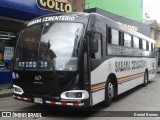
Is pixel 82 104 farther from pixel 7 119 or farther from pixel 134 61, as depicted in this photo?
pixel 134 61

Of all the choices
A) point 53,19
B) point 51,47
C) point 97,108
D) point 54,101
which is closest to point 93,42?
point 51,47

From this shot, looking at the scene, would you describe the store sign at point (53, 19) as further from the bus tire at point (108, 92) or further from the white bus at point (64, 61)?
the bus tire at point (108, 92)

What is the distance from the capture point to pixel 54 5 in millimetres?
14461

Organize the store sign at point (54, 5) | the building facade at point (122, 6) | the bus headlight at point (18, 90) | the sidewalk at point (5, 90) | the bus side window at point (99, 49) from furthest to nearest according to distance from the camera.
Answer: the building facade at point (122, 6) → the store sign at point (54, 5) → the sidewalk at point (5, 90) → the bus side window at point (99, 49) → the bus headlight at point (18, 90)

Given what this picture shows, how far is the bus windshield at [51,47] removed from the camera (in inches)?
290

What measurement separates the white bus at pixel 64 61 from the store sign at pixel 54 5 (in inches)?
213

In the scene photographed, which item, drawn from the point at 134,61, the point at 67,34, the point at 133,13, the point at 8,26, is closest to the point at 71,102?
the point at 67,34

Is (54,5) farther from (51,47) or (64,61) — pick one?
(64,61)

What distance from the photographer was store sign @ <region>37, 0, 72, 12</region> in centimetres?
1374

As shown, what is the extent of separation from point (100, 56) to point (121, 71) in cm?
243

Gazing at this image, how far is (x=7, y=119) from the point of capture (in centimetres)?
770

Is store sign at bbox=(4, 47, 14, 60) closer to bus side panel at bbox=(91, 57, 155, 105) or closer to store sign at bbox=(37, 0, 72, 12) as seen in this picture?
store sign at bbox=(37, 0, 72, 12)

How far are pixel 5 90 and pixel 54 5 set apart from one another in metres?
5.10

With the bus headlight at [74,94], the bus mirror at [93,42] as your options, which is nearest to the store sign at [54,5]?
the bus mirror at [93,42]
